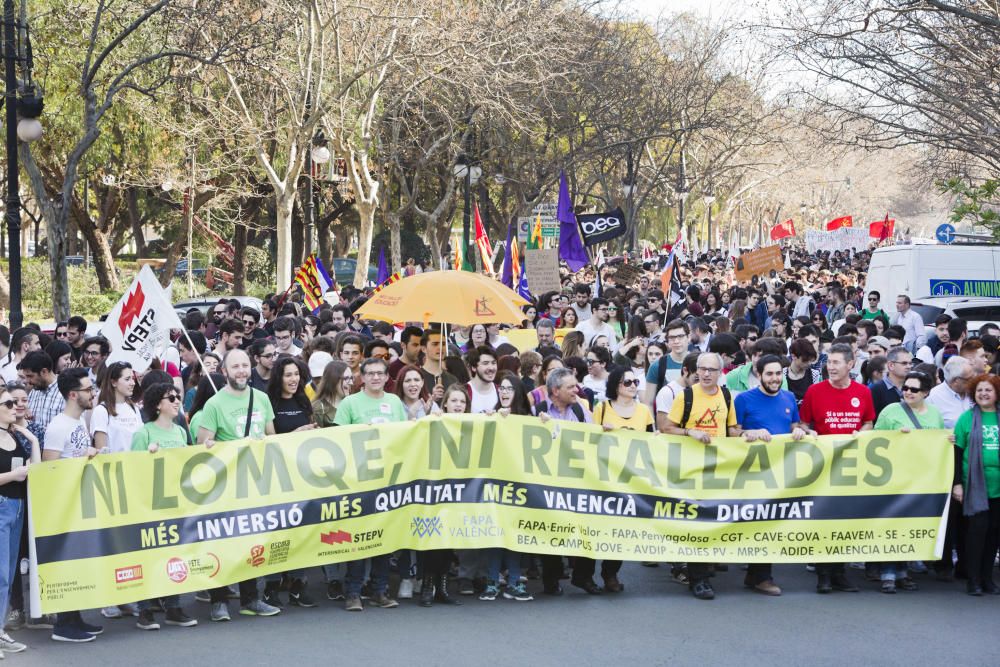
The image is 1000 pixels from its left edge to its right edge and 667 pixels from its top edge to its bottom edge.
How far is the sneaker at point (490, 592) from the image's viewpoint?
8.41 meters

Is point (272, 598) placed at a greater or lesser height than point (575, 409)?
lesser

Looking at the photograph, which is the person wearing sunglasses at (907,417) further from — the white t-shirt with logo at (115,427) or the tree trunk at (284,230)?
the tree trunk at (284,230)

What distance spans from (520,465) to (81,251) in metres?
63.4

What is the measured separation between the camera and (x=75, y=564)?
7426 millimetres

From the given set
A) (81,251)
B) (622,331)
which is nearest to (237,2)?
(622,331)

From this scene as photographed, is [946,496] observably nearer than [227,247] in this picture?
Yes

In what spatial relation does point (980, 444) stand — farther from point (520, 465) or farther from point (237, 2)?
point (237, 2)

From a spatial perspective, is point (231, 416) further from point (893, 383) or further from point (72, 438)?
point (893, 383)

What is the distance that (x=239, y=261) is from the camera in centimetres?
4234

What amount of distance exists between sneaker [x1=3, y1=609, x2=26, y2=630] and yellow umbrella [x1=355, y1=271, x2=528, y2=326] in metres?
3.68

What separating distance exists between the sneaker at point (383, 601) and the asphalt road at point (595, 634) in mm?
102

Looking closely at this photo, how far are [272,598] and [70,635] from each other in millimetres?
1310

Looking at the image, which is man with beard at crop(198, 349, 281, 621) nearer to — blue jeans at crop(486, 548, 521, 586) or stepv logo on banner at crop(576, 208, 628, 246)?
blue jeans at crop(486, 548, 521, 586)

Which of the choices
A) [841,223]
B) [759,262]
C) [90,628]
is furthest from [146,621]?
[841,223]
